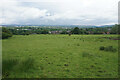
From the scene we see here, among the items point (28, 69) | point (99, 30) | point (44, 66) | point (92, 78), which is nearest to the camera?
point (92, 78)

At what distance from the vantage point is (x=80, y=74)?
12.9 ft

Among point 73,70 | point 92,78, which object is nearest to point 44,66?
point 73,70

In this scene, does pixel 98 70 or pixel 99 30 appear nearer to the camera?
pixel 98 70

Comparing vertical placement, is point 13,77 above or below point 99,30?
below

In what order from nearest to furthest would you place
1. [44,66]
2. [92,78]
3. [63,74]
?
[92,78]
[63,74]
[44,66]

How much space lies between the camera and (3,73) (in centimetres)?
377

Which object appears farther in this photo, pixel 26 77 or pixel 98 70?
pixel 98 70

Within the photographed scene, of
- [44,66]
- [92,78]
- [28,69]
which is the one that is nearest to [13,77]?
[28,69]

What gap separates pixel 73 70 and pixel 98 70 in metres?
1.02

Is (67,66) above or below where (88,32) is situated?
below

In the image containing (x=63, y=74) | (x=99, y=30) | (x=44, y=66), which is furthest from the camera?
(x=99, y=30)

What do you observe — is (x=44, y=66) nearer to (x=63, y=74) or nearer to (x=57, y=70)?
(x=57, y=70)

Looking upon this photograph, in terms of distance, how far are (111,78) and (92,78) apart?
2.18 feet

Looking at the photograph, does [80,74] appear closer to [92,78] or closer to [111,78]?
[92,78]
